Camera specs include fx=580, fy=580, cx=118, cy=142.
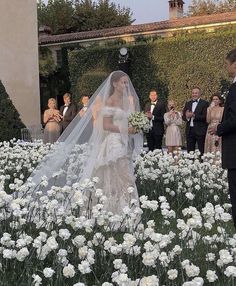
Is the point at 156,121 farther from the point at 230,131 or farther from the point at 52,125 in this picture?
the point at 230,131

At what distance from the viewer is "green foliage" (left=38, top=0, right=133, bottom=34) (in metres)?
45.9

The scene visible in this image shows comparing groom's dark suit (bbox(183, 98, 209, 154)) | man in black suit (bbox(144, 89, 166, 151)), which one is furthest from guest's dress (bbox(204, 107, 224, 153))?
man in black suit (bbox(144, 89, 166, 151))

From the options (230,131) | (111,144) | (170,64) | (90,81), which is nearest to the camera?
(230,131)

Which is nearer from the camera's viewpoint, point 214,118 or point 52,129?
point 214,118

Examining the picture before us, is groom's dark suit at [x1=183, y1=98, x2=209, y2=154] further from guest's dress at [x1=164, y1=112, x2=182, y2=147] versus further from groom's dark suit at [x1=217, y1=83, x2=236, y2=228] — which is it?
groom's dark suit at [x1=217, y1=83, x2=236, y2=228]

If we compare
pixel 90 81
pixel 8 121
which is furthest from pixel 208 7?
pixel 8 121

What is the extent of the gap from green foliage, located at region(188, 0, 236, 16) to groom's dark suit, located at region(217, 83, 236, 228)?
41.1 m

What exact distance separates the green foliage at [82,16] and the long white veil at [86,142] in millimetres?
38817

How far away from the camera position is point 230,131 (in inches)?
215

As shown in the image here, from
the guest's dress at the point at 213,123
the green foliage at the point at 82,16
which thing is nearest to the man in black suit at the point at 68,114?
the guest's dress at the point at 213,123

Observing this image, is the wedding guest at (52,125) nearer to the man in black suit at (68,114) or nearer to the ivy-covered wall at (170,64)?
the man in black suit at (68,114)

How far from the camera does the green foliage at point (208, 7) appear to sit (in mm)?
45344

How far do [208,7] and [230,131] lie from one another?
4188cm

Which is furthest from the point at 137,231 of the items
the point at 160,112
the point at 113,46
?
the point at 113,46
